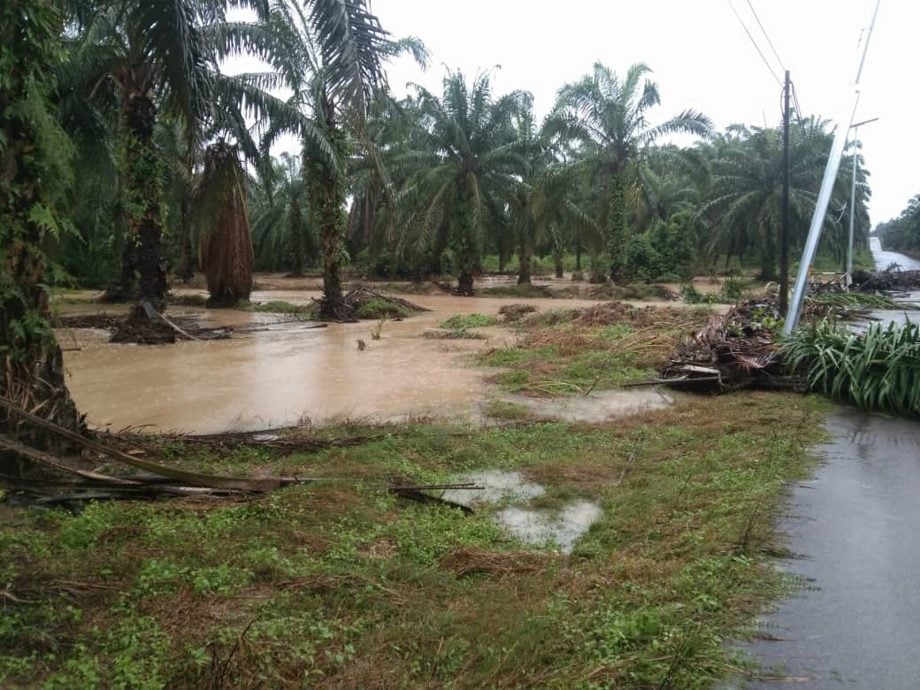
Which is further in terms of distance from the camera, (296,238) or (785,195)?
(296,238)

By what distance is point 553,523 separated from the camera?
5516mm

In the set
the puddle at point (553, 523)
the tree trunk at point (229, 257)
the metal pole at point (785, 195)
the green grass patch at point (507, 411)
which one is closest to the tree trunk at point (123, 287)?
the tree trunk at point (229, 257)

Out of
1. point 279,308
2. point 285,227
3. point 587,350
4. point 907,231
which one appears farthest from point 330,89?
point 907,231

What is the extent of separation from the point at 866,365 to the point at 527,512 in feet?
19.6

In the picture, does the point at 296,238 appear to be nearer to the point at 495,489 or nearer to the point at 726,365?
the point at 726,365

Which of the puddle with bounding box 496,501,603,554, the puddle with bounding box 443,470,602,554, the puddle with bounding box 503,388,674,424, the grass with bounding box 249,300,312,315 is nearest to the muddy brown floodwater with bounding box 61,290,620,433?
the puddle with bounding box 503,388,674,424

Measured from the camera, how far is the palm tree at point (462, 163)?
98.5ft

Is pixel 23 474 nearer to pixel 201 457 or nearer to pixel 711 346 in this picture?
pixel 201 457

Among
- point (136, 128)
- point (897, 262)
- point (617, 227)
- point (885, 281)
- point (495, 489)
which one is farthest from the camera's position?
point (897, 262)

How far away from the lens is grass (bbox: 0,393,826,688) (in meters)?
3.09

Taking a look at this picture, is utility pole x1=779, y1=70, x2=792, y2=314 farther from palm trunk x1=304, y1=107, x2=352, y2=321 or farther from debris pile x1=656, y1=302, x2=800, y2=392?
palm trunk x1=304, y1=107, x2=352, y2=321

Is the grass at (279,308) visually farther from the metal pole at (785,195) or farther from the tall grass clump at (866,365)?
the tall grass clump at (866,365)

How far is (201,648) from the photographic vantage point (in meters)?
3.13

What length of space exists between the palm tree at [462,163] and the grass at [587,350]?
36.5 ft
